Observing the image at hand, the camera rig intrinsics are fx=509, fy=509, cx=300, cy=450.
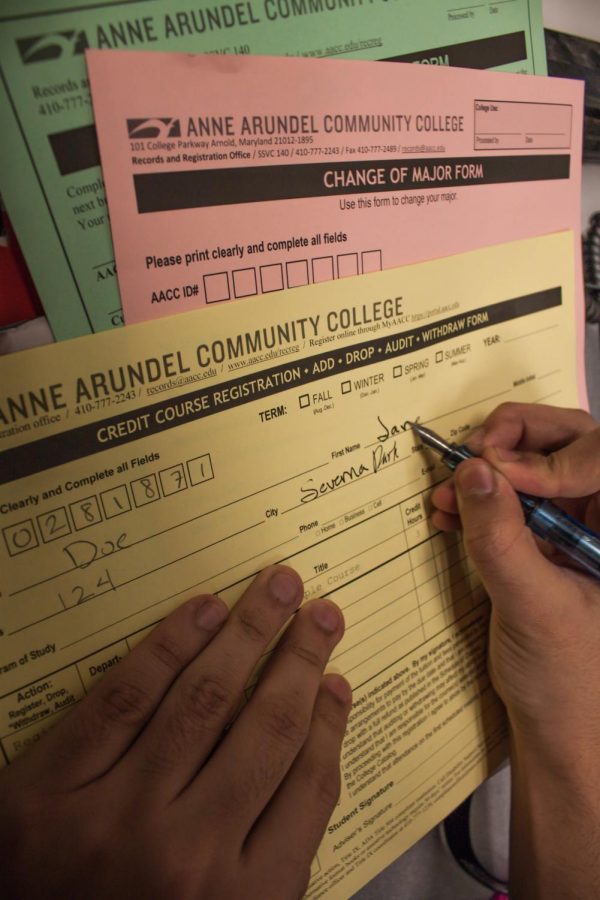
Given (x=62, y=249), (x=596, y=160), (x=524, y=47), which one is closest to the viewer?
(x=62, y=249)

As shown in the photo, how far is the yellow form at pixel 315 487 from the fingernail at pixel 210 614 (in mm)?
12

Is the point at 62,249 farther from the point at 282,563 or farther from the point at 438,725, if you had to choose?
the point at 438,725

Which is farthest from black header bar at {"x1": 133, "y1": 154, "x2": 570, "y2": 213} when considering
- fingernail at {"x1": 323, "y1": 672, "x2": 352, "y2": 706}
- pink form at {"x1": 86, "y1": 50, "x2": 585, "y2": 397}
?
fingernail at {"x1": 323, "y1": 672, "x2": 352, "y2": 706}

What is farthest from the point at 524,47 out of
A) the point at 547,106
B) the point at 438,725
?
the point at 438,725

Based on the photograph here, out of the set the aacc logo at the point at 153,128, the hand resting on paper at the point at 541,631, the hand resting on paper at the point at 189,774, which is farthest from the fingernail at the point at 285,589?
the aacc logo at the point at 153,128

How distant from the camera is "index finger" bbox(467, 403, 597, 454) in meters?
0.39

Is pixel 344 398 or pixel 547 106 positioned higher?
pixel 547 106

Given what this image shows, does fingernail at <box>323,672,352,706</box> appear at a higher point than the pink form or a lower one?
lower

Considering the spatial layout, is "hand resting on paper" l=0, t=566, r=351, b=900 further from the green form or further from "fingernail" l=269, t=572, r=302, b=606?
the green form

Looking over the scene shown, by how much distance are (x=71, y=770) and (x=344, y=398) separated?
25 centimetres

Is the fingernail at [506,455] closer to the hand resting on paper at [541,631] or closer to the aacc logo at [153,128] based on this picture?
the hand resting on paper at [541,631]

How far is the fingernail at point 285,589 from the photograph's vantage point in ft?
0.99

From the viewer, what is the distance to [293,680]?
0.31 meters

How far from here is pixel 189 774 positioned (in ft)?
0.91
